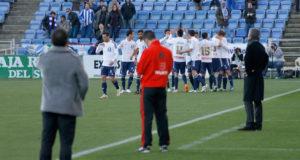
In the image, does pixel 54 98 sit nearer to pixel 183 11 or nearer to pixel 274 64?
pixel 274 64

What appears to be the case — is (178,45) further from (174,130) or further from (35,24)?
(35,24)

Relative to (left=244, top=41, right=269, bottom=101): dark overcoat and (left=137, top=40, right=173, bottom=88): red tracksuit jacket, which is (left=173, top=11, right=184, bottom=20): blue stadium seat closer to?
(left=244, top=41, right=269, bottom=101): dark overcoat

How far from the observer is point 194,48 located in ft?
81.4

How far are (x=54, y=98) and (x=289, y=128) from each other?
22.2 ft

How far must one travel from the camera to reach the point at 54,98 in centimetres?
775

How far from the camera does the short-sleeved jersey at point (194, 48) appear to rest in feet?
80.5

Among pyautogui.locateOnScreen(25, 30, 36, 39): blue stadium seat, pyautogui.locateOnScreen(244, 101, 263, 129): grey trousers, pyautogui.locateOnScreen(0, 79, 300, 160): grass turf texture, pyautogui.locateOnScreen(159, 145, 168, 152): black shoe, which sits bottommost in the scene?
pyautogui.locateOnScreen(0, 79, 300, 160): grass turf texture

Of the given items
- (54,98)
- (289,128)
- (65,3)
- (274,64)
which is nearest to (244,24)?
(274,64)

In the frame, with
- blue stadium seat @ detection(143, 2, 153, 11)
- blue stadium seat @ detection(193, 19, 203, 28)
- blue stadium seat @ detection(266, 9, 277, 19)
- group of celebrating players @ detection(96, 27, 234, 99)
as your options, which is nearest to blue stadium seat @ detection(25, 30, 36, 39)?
blue stadium seat @ detection(143, 2, 153, 11)

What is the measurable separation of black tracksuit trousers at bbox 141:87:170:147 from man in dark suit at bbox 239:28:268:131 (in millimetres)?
3053

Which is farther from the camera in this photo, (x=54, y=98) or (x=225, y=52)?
(x=225, y=52)

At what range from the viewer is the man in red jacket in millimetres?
10133

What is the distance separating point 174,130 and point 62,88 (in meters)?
5.40

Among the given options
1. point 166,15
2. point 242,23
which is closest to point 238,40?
point 242,23
